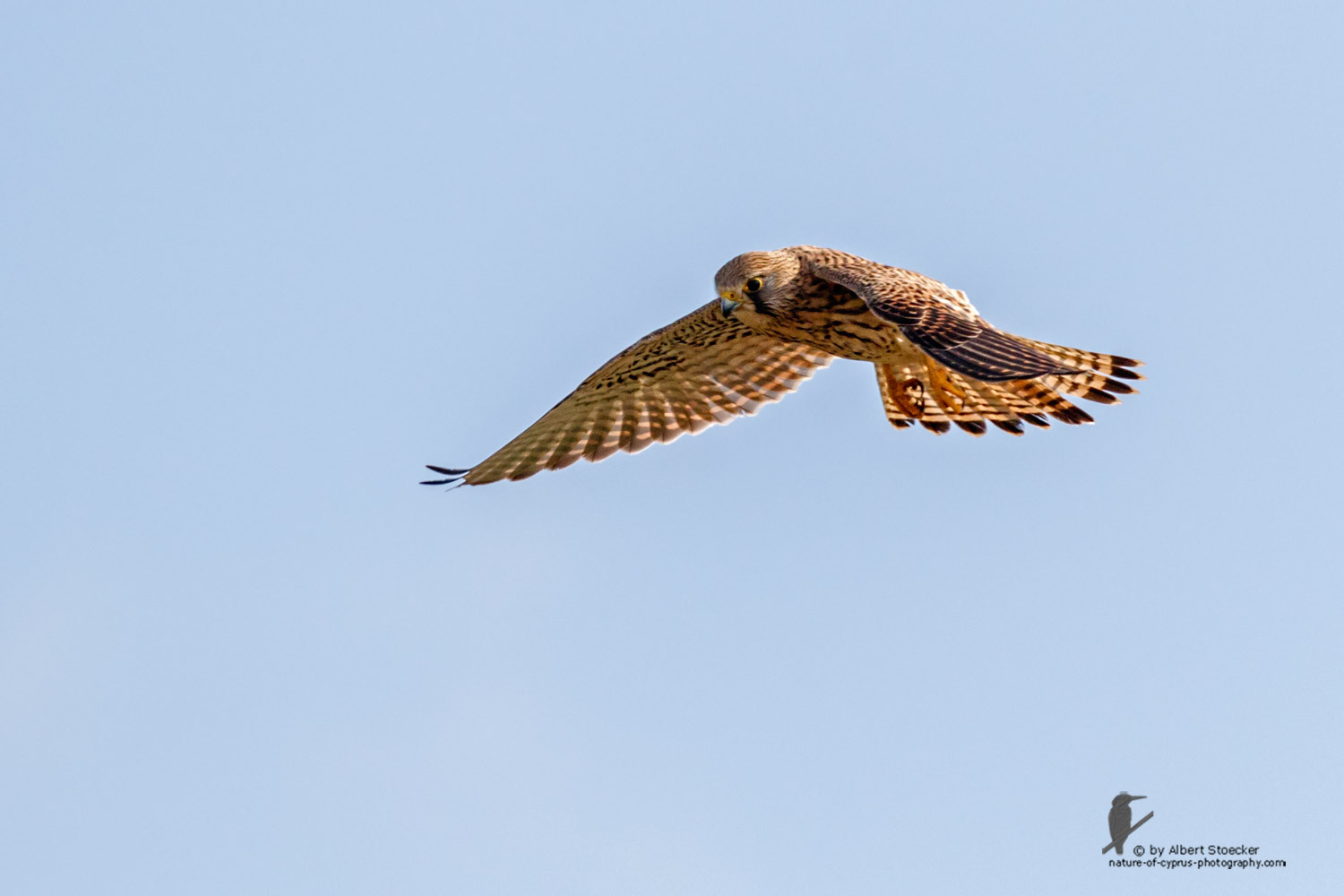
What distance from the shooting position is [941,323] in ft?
32.0

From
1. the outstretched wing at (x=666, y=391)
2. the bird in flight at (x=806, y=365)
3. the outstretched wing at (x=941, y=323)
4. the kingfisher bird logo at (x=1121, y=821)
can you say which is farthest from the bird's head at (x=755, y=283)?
the kingfisher bird logo at (x=1121, y=821)

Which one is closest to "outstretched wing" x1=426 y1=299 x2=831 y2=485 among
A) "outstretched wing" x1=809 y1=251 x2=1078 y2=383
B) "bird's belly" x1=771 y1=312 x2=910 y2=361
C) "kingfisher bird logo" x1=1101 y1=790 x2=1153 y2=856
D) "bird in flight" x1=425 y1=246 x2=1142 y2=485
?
"bird in flight" x1=425 y1=246 x2=1142 y2=485

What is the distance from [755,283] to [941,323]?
1747 mm

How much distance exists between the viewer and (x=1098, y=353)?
37.8 ft

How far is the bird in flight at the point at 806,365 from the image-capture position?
9938 millimetres

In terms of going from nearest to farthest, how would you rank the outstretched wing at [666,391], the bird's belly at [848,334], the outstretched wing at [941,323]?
the outstretched wing at [941,323] → the bird's belly at [848,334] → the outstretched wing at [666,391]

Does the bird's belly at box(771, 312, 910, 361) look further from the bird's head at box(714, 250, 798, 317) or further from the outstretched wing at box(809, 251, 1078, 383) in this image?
the outstretched wing at box(809, 251, 1078, 383)

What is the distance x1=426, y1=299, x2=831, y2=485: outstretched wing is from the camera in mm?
12562

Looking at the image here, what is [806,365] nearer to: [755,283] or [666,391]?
[666,391]

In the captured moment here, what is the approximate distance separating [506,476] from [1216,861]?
555cm

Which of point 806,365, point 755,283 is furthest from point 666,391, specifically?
point 755,283

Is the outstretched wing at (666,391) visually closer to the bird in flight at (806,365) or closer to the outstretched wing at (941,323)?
the bird in flight at (806,365)

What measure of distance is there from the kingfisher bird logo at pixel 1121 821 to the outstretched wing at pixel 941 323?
339 centimetres

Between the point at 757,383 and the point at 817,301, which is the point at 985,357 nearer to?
the point at 817,301
